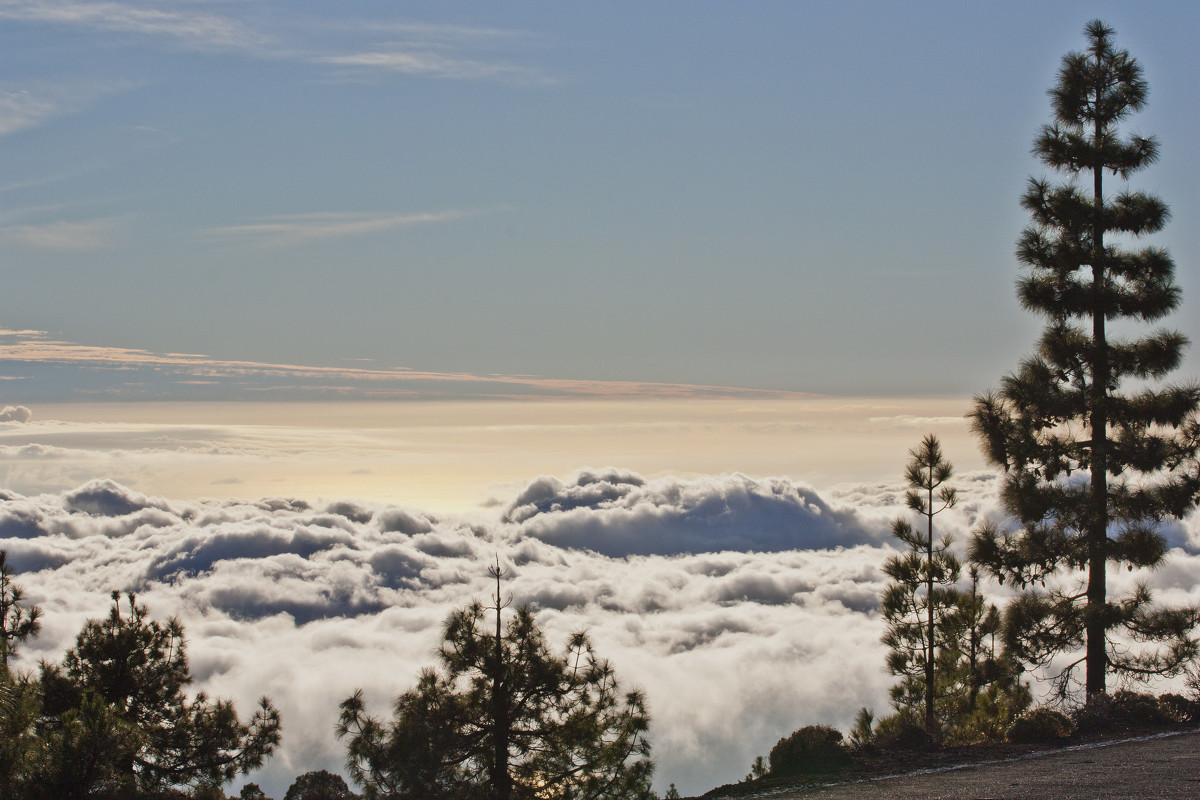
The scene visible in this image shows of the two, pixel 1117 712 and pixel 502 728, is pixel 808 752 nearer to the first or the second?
pixel 1117 712

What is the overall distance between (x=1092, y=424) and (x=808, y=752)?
10.4m

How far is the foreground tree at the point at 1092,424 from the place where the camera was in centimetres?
1819

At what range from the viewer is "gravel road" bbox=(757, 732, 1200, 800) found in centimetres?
1012

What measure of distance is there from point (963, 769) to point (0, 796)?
13235 millimetres

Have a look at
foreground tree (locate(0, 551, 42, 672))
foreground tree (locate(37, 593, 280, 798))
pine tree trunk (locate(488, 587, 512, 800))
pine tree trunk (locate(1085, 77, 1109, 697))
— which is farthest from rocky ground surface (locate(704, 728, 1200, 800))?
foreground tree (locate(0, 551, 42, 672))

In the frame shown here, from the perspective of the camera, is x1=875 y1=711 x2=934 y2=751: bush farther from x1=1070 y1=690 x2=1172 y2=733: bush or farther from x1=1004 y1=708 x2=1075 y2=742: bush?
x1=1070 y1=690 x2=1172 y2=733: bush

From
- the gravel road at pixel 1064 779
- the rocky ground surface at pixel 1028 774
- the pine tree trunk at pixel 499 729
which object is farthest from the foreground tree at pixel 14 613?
the gravel road at pixel 1064 779

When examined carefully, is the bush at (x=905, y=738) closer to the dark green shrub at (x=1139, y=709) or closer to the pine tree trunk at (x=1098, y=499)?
the dark green shrub at (x=1139, y=709)

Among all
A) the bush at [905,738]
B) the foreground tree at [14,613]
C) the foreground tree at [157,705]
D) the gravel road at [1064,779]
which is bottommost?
the foreground tree at [157,705]

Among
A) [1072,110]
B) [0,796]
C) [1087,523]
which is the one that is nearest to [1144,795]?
[1087,523]

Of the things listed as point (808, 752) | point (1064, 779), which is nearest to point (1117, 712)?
point (1064, 779)

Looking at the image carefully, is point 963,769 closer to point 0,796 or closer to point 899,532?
point 899,532

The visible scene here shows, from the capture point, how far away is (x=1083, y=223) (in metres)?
19.3

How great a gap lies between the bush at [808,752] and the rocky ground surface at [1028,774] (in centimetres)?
48
